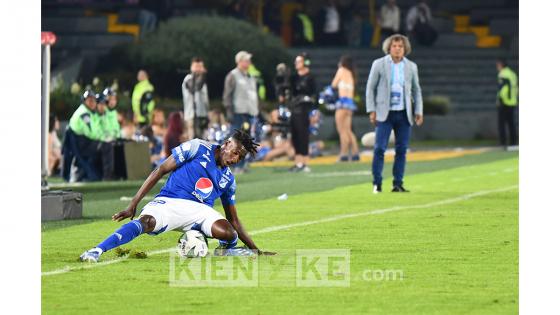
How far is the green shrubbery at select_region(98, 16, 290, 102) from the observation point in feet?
157

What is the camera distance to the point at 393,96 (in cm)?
2402

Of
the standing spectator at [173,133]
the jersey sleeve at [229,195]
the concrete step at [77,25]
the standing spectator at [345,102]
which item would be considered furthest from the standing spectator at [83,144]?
the concrete step at [77,25]

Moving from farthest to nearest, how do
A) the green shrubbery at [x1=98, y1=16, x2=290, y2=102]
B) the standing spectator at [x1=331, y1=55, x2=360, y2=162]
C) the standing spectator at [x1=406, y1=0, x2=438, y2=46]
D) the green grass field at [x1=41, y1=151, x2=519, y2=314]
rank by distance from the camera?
the standing spectator at [x1=406, y1=0, x2=438, y2=46]
the green shrubbery at [x1=98, y1=16, x2=290, y2=102]
the standing spectator at [x1=331, y1=55, x2=360, y2=162]
the green grass field at [x1=41, y1=151, x2=519, y2=314]

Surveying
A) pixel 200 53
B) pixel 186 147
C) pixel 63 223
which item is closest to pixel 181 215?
pixel 186 147

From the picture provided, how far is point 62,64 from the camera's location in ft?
162

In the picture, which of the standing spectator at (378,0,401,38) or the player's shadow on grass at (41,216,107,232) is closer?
the player's shadow on grass at (41,216,107,232)

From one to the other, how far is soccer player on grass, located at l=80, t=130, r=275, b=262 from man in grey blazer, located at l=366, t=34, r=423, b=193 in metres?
8.68

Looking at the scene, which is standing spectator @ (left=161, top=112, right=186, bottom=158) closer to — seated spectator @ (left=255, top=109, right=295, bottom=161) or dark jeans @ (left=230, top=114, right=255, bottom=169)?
dark jeans @ (left=230, top=114, right=255, bottom=169)

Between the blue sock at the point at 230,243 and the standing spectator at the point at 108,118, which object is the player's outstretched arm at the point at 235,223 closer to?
the blue sock at the point at 230,243

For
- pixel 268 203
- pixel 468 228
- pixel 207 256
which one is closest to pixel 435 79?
pixel 268 203

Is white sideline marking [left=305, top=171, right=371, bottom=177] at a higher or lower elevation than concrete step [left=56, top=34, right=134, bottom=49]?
lower

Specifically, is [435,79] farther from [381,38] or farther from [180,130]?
[180,130]

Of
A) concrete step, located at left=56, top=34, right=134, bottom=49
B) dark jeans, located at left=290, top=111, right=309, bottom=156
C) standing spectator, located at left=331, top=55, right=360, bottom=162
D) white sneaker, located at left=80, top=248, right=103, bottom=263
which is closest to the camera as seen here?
white sneaker, located at left=80, top=248, right=103, bottom=263

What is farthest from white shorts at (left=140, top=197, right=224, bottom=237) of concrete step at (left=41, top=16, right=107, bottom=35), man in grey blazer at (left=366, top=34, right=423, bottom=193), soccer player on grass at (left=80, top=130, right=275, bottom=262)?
concrete step at (left=41, top=16, right=107, bottom=35)
